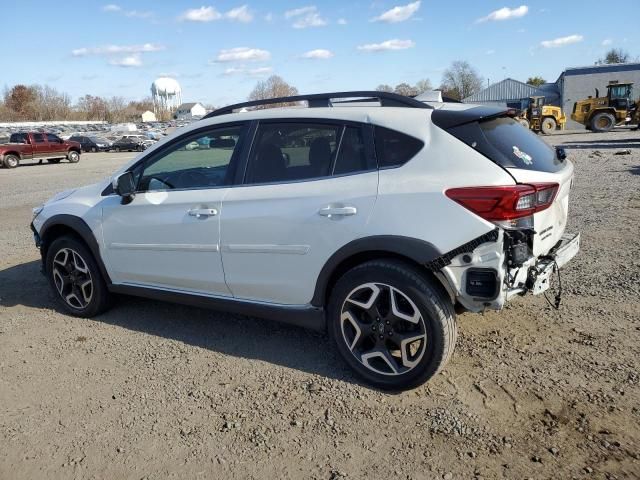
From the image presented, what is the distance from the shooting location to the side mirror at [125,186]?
4.31m

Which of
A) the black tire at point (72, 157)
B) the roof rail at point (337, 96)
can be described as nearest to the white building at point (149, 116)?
the black tire at point (72, 157)

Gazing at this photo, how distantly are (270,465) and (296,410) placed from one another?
20.0 inches

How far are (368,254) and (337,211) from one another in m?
0.34

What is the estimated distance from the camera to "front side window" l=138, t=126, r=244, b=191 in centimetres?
406

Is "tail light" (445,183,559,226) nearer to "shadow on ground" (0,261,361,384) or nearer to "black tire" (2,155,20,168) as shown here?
"shadow on ground" (0,261,361,384)

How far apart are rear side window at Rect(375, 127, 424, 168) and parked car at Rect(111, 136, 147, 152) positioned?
4205 centimetres

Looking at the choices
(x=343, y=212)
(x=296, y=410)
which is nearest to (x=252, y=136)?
(x=343, y=212)

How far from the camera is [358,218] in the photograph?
3.33m

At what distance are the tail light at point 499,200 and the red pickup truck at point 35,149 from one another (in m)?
32.0

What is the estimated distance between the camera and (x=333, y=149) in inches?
→ 142

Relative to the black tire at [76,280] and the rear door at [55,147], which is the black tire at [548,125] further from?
the black tire at [76,280]

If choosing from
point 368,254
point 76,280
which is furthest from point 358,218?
point 76,280

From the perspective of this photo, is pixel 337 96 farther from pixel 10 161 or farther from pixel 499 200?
pixel 10 161

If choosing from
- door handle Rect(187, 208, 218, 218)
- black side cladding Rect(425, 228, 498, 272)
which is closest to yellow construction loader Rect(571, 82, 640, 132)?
black side cladding Rect(425, 228, 498, 272)
